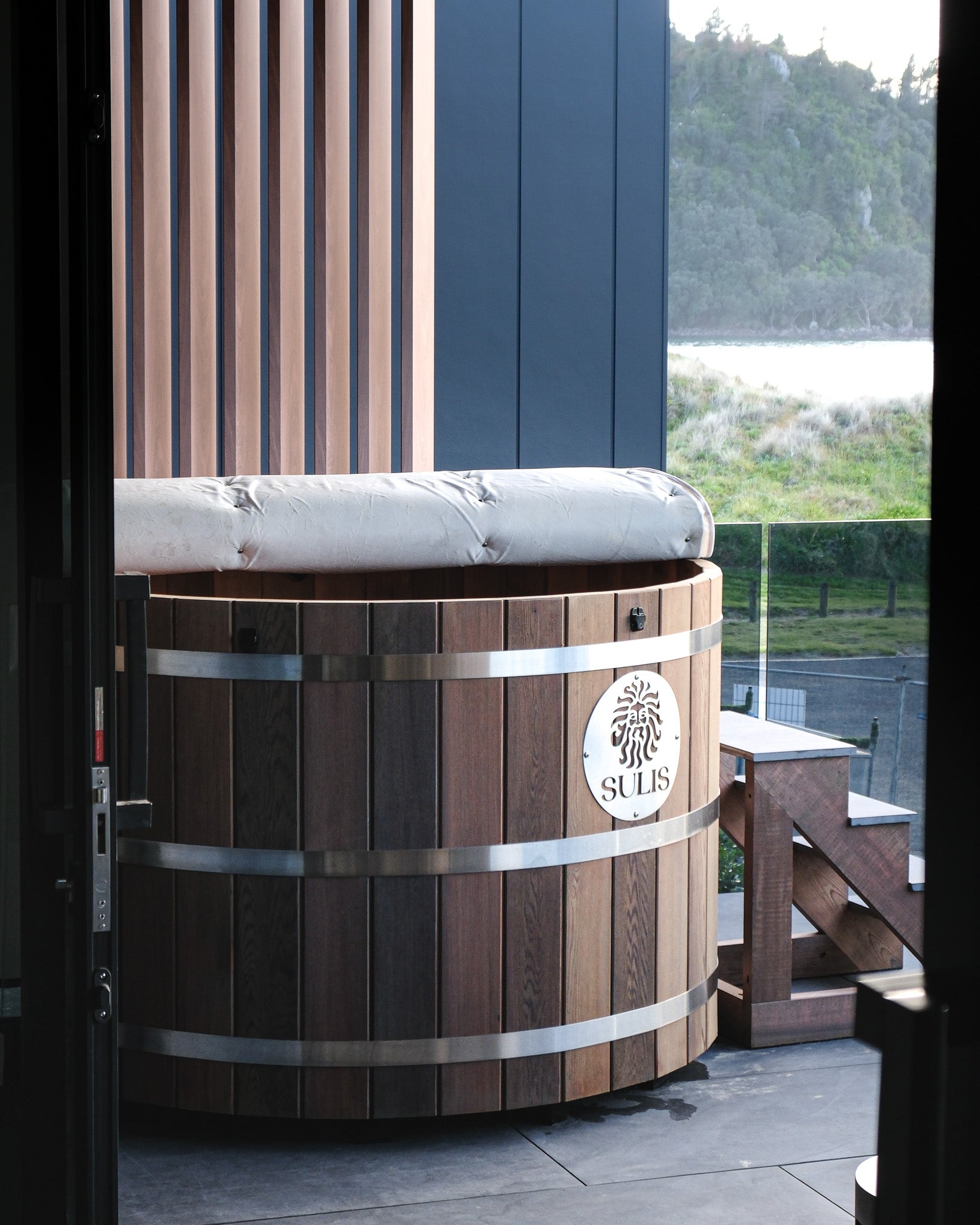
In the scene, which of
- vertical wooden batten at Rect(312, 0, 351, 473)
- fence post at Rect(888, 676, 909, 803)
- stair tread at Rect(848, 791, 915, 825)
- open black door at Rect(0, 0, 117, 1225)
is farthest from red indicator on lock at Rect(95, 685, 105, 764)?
fence post at Rect(888, 676, 909, 803)

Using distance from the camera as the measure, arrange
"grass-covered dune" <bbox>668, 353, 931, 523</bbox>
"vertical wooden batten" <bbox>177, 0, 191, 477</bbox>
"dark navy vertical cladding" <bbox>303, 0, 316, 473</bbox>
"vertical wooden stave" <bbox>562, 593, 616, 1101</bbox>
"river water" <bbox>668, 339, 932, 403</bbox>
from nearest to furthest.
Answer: "vertical wooden stave" <bbox>562, 593, 616, 1101</bbox>, "vertical wooden batten" <bbox>177, 0, 191, 477</bbox>, "dark navy vertical cladding" <bbox>303, 0, 316, 473</bbox>, "grass-covered dune" <bbox>668, 353, 931, 523</bbox>, "river water" <bbox>668, 339, 932, 403</bbox>

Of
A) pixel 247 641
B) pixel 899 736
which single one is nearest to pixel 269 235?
pixel 247 641

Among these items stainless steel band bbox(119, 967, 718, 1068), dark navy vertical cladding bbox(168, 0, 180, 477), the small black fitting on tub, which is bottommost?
stainless steel band bbox(119, 967, 718, 1068)

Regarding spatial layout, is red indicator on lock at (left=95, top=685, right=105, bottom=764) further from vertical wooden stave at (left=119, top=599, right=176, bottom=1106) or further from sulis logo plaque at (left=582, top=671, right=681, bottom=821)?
sulis logo plaque at (left=582, top=671, right=681, bottom=821)

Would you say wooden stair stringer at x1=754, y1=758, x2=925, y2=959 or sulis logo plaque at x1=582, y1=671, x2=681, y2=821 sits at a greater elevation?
sulis logo plaque at x1=582, y1=671, x2=681, y2=821

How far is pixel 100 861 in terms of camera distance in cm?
179

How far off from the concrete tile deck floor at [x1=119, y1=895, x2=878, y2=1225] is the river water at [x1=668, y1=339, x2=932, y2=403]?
9.86 metres

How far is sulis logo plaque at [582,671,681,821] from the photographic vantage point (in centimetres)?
308

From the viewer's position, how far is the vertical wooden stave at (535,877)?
2988 mm

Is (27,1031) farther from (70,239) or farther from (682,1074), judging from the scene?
(682,1074)

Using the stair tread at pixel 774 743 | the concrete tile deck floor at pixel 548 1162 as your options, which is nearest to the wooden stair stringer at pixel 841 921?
the stair tread at pixel 774 743

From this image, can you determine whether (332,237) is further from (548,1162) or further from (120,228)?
(548,1162)

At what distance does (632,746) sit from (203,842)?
3.08 ft

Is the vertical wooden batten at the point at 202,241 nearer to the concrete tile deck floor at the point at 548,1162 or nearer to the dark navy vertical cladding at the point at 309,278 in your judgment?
the dark navy vertical cladding at the point at 309,278
